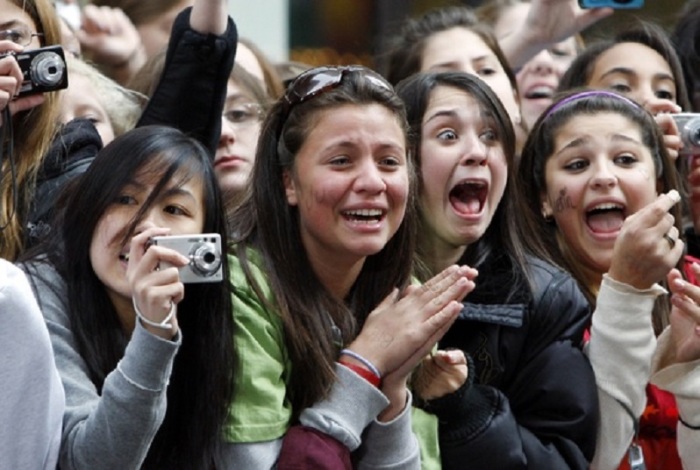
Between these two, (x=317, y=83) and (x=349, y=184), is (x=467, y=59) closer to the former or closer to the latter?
(x=317, y=83)

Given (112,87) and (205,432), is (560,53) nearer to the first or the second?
(112,87)

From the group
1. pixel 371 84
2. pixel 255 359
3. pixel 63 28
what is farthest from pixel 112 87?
pixel 255 359

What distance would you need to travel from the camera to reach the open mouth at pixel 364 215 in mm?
3686

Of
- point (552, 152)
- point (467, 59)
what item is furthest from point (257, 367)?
point (467, 59)

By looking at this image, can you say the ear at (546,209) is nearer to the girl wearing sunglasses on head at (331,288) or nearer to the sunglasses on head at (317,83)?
the girl wearing sunglasses on head at (331,288)

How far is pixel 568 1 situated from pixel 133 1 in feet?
4.45

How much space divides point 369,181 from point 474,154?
0.48 meters

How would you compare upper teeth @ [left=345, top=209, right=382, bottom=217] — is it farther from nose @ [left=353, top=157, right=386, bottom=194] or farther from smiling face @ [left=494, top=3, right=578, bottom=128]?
smiling face @ [left=494, top=3, right=578, bottom=128]

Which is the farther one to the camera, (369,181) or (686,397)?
(686,397)

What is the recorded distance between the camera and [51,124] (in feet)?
12.9

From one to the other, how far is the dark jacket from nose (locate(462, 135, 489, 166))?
28cm

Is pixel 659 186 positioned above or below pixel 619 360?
above

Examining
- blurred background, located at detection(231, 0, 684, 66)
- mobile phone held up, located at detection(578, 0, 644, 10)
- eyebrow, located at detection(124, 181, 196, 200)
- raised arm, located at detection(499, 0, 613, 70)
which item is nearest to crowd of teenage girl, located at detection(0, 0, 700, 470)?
eyebrow, located at detection(124, 181, 196, 200)

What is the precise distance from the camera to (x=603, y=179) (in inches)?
166
